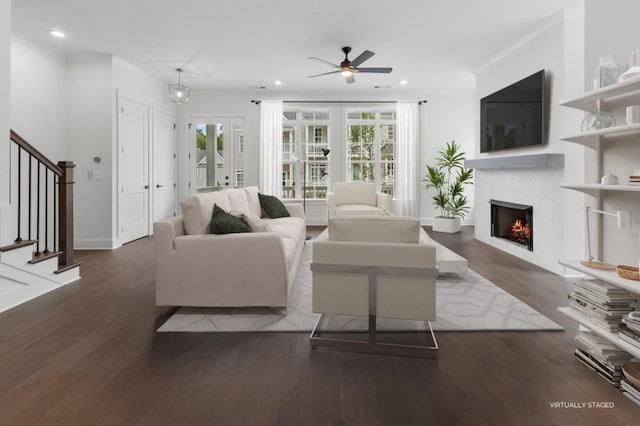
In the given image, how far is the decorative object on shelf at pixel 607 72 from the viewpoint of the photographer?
1.98m

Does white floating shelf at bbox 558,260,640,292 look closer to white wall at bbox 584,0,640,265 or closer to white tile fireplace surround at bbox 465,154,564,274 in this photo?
white wall at bbox 584,0,640,265

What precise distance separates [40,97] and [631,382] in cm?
657

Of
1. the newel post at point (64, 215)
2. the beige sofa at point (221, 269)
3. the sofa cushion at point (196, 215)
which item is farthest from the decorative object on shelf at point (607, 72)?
the newel post at point (64, 215)

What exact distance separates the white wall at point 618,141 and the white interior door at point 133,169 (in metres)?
5.81

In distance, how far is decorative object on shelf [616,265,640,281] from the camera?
1.80m

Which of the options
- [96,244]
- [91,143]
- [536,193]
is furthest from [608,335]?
[91,143]

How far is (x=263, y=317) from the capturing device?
2840 millimetres

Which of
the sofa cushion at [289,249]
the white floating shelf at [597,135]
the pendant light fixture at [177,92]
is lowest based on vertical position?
the sofa cushion at [289,249]

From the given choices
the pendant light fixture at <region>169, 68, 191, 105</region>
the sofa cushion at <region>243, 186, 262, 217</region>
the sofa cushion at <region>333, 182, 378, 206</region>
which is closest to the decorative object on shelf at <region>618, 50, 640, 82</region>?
the sofa cushion at <region>243, 186, 262, 217</region>

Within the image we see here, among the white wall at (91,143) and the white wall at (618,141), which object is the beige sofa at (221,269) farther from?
the white wall at (91,143)

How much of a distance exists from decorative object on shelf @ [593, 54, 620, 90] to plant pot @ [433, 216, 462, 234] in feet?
17.1

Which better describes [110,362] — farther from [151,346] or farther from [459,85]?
[459,85]

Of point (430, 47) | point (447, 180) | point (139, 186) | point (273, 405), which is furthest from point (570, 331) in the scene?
point (139, 186)

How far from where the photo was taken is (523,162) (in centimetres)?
456
